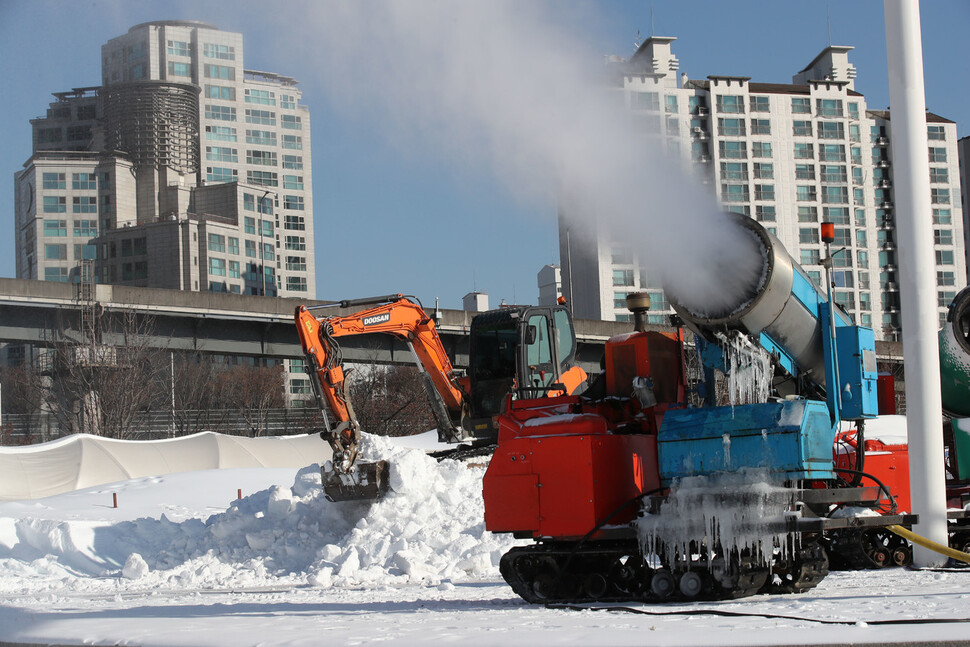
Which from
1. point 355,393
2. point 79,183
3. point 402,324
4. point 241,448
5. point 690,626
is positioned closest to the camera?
point 690,626

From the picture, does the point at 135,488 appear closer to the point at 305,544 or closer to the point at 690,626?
the point at 305,544

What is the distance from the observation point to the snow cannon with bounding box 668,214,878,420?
10438 millimetres


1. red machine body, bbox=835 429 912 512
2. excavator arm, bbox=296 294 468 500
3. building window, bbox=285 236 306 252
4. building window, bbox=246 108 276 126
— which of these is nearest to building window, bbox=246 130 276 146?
building window, bbox=246 108 276 126

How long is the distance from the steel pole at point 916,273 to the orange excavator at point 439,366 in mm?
5591

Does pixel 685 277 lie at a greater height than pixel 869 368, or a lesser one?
greater

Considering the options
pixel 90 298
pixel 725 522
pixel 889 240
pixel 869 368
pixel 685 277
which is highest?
pixel 889 240

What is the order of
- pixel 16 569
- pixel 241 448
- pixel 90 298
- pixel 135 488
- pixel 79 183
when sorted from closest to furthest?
pixel 16 569 → pixel 135 488 → pixel 241 448 → pixel 90 298 → pixel 79 183

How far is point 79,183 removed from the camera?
104 m

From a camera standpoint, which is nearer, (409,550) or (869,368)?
(869,368)

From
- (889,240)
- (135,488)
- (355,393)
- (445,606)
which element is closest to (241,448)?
(135,488)

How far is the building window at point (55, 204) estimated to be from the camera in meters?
104

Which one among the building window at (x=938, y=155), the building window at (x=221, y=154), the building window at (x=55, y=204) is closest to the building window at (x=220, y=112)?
the building window at (x=221, y=154)

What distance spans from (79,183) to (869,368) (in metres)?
104

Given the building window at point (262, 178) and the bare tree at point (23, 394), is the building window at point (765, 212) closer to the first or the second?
the building window at point (262, 178)
